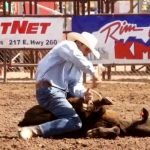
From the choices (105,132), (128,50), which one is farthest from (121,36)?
(105,132)

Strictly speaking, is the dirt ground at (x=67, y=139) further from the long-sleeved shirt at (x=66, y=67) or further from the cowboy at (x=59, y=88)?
the long-sleeved shirt at (x=66, y=67)

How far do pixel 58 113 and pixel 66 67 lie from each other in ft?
1.84

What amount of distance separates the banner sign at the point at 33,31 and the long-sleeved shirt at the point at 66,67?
654 centimetres

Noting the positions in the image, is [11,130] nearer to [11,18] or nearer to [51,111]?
[51,111]

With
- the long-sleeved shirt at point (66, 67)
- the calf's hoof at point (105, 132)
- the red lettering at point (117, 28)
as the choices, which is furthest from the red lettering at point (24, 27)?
the calf's hoof at point (105, 132)

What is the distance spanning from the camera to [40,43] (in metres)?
14.3

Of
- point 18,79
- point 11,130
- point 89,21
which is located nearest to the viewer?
point 11,130

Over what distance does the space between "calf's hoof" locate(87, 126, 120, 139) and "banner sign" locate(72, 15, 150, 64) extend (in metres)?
6.63

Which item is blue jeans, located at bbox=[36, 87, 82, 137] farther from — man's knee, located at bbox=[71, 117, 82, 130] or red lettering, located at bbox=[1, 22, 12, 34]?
red lettering, located at bbox=[1, 22, 12, 34]

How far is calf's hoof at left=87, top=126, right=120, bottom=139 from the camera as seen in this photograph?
24.1 feet

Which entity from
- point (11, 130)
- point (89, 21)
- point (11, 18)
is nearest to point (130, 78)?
point (89, 21)

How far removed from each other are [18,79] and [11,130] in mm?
6993

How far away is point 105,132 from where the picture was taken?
7359 mm

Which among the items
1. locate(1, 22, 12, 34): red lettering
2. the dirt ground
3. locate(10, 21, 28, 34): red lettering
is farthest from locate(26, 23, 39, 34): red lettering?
the dirt ground
